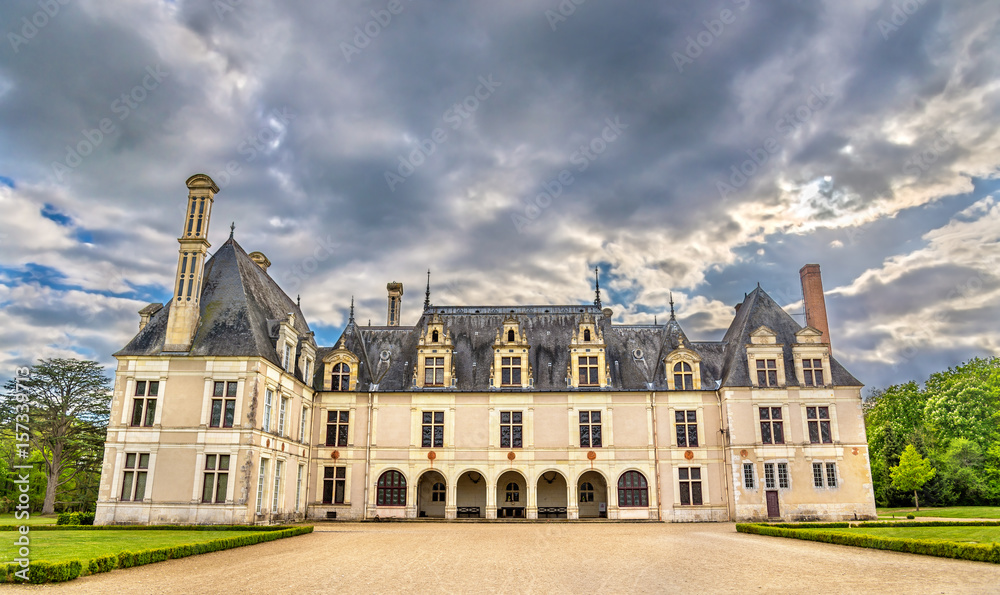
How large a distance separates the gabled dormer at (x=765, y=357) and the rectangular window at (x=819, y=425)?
2410mm

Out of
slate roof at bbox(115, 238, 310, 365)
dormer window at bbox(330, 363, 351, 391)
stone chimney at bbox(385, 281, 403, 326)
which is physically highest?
stone chimney at bbox(385, 281, 403, 326)

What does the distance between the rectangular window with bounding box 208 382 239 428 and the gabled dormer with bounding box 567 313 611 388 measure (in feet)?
60.2

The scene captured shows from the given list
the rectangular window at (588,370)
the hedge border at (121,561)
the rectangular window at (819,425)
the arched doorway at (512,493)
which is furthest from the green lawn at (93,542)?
the rectangular window at (819,425)

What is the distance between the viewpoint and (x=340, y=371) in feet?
124

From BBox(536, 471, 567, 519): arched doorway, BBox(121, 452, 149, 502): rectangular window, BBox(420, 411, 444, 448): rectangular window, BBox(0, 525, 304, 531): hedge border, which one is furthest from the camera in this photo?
BBox(536, 471, 567, 519): arched doorway

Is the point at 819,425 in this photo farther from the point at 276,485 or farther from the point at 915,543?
the point at 276,485

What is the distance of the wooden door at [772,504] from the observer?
109 ft

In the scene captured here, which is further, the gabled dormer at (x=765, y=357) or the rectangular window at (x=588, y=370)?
the rectangular window at (x=588, y=370)

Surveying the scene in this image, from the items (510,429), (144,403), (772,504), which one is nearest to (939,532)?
(772,504)

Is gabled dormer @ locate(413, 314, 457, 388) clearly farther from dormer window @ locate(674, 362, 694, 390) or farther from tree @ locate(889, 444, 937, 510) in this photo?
tree @ locate(889, 444, 937, 510)

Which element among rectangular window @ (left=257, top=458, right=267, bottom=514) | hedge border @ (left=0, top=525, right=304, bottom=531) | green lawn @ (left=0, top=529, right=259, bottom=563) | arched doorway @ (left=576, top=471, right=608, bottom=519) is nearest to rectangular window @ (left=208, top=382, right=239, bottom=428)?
rectangular window @ (left=257, top=458, right=267, bottom=514)

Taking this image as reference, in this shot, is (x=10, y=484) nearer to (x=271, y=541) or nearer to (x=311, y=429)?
(x=311, y=429)

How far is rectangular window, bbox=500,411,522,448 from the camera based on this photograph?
36.3 m

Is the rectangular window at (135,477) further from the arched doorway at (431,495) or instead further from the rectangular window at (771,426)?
the rectangular window at (771,426)
